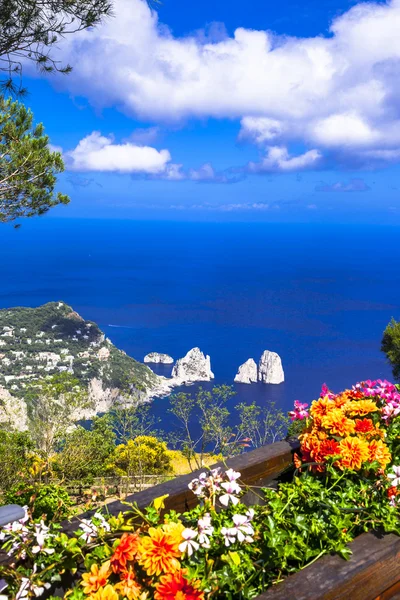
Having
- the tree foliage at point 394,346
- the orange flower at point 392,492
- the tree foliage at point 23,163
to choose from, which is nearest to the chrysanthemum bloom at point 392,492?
the orange flower at point 392,492

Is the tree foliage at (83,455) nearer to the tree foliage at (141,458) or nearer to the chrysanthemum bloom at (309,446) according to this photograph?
the tree foliage at (141,458)

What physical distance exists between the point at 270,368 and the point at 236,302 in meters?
30.9

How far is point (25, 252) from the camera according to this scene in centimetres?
13550

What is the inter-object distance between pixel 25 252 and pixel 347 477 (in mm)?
142947

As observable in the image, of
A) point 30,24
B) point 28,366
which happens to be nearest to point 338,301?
point 28,366

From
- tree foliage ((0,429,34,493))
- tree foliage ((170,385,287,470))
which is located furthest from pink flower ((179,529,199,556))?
tree foliage ((0,429,34,493))

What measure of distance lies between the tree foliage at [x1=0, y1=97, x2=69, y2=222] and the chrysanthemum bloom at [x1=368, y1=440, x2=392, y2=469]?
13.0 ft

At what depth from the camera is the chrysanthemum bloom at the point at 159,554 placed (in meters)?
0.92

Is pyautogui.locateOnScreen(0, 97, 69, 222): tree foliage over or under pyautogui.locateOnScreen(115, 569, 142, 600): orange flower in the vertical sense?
over

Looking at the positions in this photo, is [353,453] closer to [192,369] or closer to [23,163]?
[23,163]

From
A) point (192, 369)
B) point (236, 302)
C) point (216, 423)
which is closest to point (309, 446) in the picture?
point (216, 423)

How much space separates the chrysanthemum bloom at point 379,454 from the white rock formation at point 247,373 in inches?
1798

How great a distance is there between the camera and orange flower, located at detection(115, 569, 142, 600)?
2.93ft

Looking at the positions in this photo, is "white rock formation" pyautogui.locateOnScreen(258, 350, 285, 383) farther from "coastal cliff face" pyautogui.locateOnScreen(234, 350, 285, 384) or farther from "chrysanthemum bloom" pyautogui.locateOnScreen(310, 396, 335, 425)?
"chrysanthemum bloom" pyautogui.locateOnScreen(310, 396, 335, 425)
